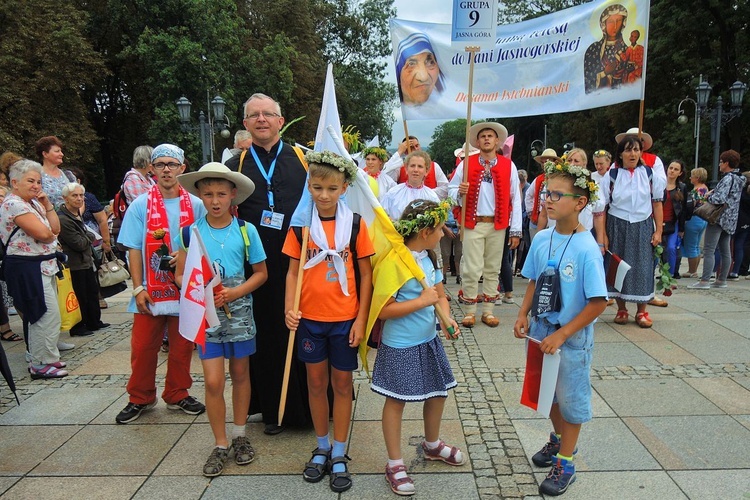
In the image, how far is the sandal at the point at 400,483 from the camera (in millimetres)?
2914

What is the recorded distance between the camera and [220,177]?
320 centimetres

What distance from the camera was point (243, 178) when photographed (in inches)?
127

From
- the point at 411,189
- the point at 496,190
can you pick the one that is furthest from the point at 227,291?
the point at 496,190

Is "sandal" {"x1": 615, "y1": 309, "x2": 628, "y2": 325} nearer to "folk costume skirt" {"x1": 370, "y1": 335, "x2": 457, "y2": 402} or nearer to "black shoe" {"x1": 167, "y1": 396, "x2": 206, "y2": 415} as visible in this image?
"folk costume skirt" {"x1": 370, "y1": 335, "x2": 457, "y2": 402}

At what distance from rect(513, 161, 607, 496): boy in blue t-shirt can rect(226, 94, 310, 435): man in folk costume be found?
155 cm

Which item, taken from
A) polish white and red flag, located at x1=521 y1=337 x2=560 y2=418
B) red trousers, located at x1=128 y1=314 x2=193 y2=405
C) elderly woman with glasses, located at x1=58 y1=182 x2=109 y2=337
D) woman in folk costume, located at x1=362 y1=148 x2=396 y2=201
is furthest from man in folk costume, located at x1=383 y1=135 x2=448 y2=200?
polish white and red flag, located at x1=521 y1=337 x2=560 y2=418

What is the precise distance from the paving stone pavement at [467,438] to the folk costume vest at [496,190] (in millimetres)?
1532

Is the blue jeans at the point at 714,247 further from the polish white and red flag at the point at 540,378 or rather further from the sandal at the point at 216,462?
the sandal at the point at 216,462

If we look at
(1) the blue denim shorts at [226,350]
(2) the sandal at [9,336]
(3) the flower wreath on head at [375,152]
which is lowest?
(2) the sandal at [9,336]

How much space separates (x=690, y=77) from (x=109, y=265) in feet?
78.2

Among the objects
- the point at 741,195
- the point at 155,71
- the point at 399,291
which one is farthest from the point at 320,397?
the point at 155,71

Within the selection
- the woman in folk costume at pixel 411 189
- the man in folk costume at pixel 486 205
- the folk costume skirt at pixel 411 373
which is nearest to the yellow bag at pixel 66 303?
the woman in folk costume at pixel 411 189

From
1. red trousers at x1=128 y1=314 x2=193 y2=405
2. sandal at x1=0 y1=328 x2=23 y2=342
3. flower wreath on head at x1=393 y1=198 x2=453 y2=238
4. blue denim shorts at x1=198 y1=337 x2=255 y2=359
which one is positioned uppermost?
flower wreath on head at x1=393 y1=198 x2=453 y2=238

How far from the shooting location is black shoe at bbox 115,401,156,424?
12.9ft
